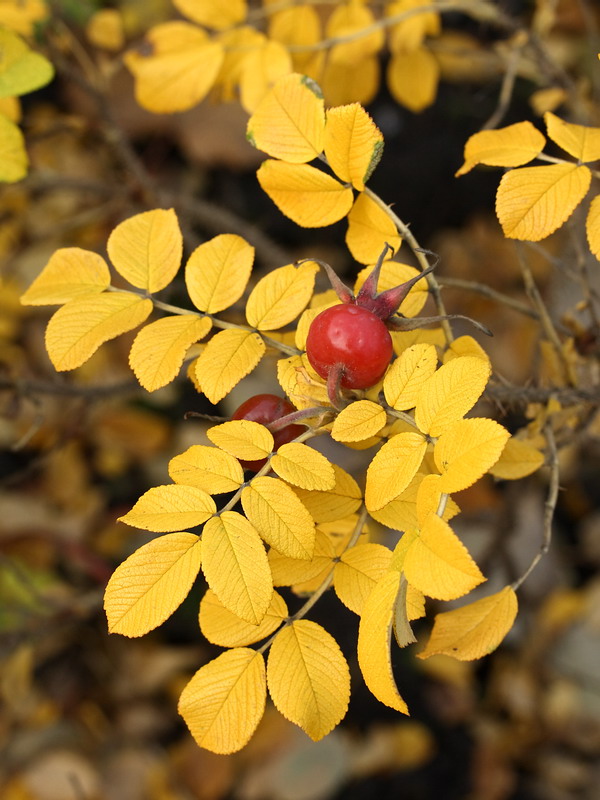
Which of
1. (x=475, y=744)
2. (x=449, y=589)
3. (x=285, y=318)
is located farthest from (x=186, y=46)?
(x=475, y=744)

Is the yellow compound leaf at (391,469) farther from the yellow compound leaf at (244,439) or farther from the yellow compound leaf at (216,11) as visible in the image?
the yellow compound leaf at (216,11)

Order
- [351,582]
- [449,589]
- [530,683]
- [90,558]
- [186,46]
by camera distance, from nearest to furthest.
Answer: [449,589] < [351,582] < [186,46] < [90,558] < [530,683]

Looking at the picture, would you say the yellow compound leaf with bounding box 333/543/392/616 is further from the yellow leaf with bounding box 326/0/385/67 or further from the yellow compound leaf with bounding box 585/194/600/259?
Result: the yellow leaf with bounding box 326/0/385/67

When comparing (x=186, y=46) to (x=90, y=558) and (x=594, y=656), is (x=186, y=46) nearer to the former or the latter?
(x=90, y=558)

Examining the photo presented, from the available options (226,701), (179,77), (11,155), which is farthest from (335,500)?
(179,77)

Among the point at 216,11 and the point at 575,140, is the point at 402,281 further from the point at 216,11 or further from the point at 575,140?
the point at 216,11

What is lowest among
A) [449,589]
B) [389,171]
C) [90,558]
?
[90,558]

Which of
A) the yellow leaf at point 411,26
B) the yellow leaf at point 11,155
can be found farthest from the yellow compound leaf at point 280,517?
the yellow leaf at point 411,26

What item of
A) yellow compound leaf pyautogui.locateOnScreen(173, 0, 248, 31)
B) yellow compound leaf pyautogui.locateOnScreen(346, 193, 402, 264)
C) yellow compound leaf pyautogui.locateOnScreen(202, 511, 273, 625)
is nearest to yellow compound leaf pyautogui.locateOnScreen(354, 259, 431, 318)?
yellow compound leaf pyautogui.locateOnScreen(346, 193, 402, 264)
